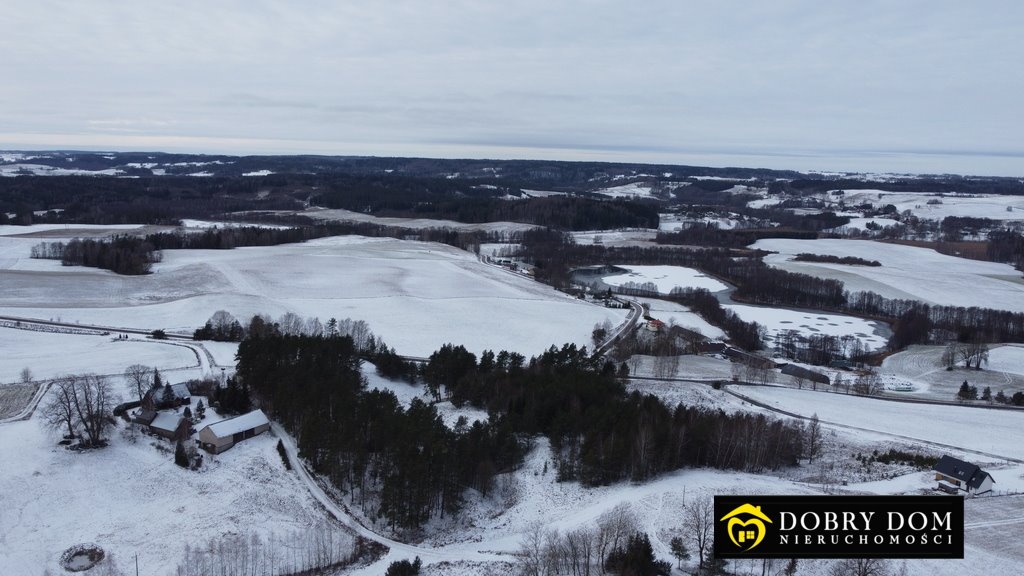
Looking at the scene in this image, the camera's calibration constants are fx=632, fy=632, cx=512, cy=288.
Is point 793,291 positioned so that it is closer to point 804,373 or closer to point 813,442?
point 804,373

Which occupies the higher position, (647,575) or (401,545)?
(647,575)

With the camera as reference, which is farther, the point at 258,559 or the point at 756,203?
the point at 756,203

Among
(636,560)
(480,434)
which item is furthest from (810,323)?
(636,560)

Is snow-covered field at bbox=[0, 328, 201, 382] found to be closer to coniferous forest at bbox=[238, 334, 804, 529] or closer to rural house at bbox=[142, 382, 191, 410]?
rural house at bbox=[142, 382, 191, 410]

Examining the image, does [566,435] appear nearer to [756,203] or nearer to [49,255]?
[49,255]

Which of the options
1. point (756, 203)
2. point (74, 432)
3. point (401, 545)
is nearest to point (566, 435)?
point (401, 545)

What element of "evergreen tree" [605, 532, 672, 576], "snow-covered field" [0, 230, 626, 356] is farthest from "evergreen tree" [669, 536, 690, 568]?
"snow-covered field" [0, 230, 626, 356]

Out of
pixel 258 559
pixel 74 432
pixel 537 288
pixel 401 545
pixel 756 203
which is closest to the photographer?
pixel 258 559

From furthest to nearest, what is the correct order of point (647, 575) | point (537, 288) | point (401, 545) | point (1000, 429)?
point (537, 288) → point (1000, 429) → point (401, 545) → point (647, 575)
